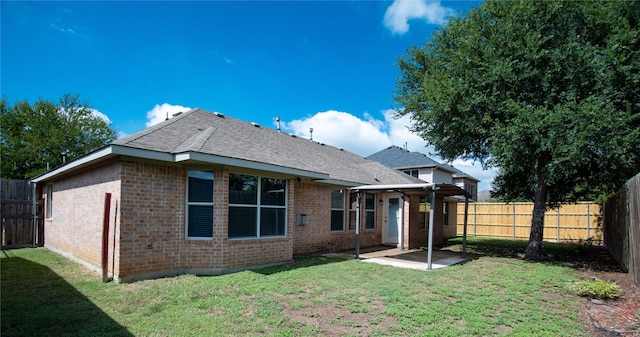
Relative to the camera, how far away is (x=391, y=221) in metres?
15.5

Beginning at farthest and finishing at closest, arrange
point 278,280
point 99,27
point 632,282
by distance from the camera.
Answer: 1. point 99,27
2. point 632,282
3. point 278,280

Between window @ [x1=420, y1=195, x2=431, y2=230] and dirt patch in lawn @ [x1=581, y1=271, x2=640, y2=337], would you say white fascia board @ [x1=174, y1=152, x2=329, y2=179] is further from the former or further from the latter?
window @ [x1=420, y1=195, x2=431, y2=230]

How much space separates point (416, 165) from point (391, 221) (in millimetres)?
11137

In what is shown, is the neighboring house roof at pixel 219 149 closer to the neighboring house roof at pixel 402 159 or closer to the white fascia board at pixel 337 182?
the white fascia board at pixel 337 182

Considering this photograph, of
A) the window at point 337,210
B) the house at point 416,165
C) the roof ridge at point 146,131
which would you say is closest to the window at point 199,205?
the roof ridge at point 146,131

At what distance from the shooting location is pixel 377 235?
49.9 ft

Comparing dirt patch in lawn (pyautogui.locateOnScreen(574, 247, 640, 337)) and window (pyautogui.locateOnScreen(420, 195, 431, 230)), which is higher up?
window (pyautogui.locateOnScreen(420, 195, 431, 230))

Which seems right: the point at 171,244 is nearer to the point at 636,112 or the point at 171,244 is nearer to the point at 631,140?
the point at 631,140

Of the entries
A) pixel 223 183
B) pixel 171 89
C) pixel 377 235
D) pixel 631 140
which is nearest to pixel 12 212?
pixel 171 89

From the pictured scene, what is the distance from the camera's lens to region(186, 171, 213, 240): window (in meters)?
8.40

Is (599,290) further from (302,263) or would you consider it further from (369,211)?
(369,211)

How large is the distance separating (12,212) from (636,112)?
69.9 ft

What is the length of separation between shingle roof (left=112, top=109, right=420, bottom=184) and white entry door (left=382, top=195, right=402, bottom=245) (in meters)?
1.09

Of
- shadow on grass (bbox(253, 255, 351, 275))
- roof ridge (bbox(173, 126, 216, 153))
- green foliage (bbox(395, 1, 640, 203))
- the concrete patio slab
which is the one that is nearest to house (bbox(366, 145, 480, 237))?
the concrete patio slab
